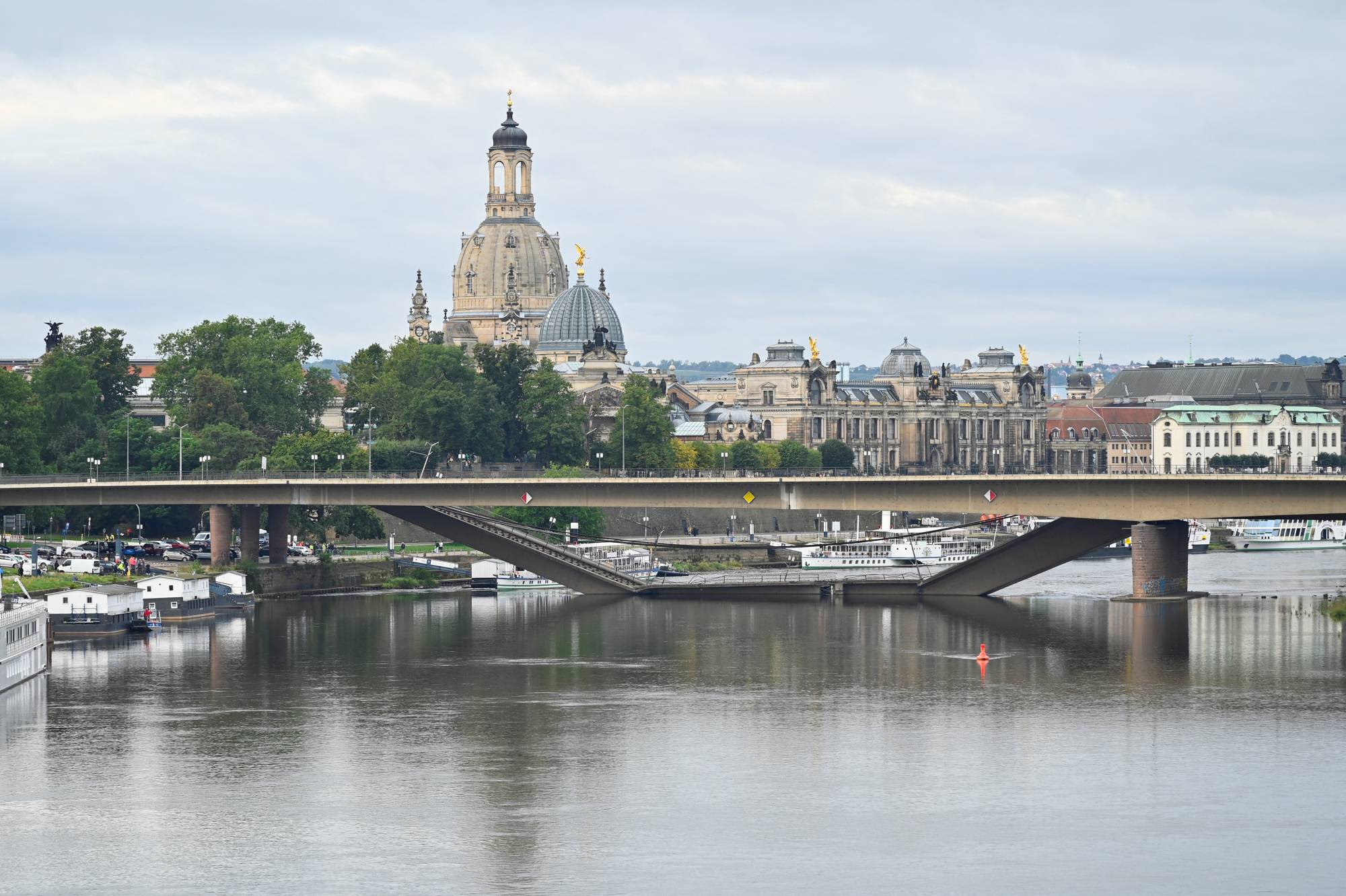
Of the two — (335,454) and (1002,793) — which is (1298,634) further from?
(335,454)

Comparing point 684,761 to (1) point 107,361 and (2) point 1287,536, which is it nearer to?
(1) point 107,361

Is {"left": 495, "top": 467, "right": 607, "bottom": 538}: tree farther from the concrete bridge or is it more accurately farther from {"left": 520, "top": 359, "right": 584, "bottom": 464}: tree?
the concrete bridge

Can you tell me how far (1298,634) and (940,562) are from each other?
180 feet

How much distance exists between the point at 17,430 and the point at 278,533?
807 inches

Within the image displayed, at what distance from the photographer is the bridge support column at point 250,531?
129 meters

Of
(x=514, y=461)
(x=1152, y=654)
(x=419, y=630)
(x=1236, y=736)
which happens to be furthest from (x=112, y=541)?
(x=1236, y=736)

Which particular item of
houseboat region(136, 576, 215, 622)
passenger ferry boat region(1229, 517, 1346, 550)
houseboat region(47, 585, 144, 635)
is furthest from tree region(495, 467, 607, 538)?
passenger ferry boat region(1229, 517, 1346, 550)

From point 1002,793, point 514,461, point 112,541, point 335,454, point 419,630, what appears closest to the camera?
point 1002,793

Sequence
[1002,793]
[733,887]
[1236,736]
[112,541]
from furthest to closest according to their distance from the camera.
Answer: [112,541] → [1236,736] → [1002,793] → [733,887]

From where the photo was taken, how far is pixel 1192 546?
592 feet

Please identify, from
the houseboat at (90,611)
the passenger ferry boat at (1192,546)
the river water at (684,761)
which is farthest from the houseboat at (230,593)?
the passenger ferry boat at (1192,546)

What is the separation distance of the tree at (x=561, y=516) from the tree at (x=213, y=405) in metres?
21.6

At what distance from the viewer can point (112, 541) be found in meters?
138

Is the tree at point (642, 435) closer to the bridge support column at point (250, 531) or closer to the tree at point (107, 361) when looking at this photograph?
the tree at point (107, 361)
